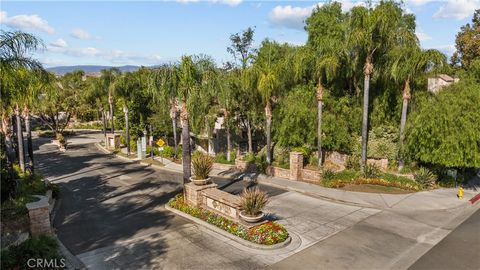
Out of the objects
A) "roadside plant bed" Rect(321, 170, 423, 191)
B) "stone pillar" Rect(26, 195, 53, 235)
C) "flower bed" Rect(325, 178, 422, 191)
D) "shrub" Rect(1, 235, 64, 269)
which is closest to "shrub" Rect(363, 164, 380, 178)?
"roadside plant bed" Rect(321, 170, 423, 191)

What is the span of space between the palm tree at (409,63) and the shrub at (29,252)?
63.2ft

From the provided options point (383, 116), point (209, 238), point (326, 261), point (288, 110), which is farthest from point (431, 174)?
point (209, 238)

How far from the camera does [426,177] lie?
2083 cm

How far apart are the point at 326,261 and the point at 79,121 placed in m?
61.1

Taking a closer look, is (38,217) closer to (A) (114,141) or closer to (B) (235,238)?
(B) (235,238)

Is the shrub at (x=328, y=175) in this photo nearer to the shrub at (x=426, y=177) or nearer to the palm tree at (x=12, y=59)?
the shrub at (x=426, y=177)

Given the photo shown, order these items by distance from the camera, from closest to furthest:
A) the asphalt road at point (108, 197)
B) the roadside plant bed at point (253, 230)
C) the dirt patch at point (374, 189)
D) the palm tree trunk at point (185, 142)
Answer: the roadside plant bed at point (253, 230) → the asphalt road at point (108, 197) → the palm tree trunk at point (185, 142) → the dirt patch at point (374, 189)

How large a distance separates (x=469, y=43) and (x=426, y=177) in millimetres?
22820

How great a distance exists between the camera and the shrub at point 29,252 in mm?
10305

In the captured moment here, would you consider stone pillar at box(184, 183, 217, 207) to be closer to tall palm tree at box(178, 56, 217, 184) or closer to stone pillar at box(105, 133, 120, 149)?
tall palm tree at box(178, 56, 217, 184)

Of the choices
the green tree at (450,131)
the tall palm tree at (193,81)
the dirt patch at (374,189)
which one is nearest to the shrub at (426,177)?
the green tree at (450,131)

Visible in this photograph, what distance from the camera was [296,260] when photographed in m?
12.0

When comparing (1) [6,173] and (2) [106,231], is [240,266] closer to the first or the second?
(2) [106,231]

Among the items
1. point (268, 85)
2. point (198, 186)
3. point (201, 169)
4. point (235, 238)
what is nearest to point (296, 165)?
point (268, 85)
